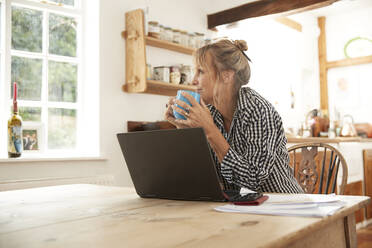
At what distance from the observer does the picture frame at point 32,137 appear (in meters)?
2.77

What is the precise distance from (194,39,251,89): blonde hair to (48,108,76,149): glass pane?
1835 millimetres

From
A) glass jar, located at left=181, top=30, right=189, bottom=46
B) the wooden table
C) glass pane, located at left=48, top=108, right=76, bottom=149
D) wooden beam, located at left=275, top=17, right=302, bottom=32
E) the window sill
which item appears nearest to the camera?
the wooden table

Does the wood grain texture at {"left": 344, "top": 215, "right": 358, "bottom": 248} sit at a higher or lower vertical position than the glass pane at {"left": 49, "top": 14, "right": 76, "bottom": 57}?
lower

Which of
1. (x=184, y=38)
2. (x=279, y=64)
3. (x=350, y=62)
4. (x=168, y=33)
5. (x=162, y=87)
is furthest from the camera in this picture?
(x=350, y=62)

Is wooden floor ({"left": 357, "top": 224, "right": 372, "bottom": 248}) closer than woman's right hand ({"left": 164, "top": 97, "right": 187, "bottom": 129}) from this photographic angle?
No

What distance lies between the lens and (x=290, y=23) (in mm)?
5336

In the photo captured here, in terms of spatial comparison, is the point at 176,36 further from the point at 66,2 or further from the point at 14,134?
the point at 14,134

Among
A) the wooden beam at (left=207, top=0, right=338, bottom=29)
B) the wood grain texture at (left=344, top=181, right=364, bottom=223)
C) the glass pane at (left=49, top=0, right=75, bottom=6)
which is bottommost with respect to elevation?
the wood grain texture at (left=344, top=181, right=364, bottom=223)

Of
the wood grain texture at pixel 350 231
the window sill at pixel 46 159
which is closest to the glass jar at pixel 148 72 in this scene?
the window sill at pixel 46 159

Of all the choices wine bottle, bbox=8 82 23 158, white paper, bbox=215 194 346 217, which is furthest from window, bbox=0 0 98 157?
white paper, bbox=215 194 346 217

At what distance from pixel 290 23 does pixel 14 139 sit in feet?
13.2

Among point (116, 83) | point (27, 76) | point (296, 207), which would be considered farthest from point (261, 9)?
point (296, 207)

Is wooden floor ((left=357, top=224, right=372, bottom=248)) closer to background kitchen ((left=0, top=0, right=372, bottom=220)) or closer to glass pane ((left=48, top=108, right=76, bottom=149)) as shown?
background kitchen ((left=0, top=0, right=372, bottom=220))

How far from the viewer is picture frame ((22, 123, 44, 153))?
2773mm
